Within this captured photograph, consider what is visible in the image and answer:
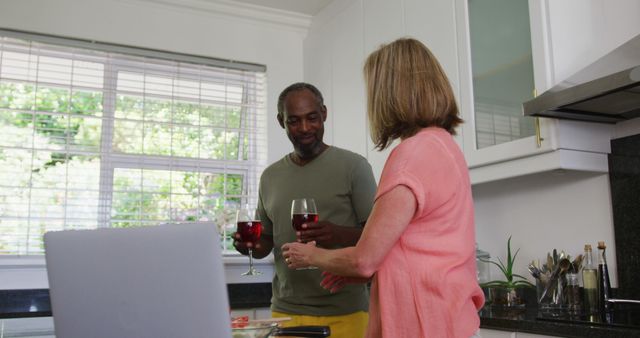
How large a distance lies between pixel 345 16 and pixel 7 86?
6.20 feet

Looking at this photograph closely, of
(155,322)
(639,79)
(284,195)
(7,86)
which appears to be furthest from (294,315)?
(7,86)

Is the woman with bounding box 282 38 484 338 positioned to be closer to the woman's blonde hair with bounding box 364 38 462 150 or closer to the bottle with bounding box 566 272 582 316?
the woman's blonde hair with bounding box 364 38 462 150

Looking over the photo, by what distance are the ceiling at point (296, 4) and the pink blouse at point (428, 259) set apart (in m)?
2.78

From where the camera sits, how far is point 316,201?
1.94 m

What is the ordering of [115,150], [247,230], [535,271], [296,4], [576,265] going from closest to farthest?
[247,230] → [576,265] → [535,271] → [115,150] → [296,4]

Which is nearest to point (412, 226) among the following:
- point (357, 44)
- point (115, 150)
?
point (357, 44)

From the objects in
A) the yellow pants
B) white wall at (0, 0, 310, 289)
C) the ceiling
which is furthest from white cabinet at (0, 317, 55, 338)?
the ceiling

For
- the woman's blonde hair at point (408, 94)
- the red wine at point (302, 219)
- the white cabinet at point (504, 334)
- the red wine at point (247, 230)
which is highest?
the woman's blonde hair at point (408, 94)

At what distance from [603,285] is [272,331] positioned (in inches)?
57.5

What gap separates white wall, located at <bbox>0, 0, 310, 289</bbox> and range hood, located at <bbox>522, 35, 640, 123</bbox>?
214 cm

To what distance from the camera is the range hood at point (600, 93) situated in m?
1.75

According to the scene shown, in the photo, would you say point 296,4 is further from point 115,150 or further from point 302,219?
point 302,219

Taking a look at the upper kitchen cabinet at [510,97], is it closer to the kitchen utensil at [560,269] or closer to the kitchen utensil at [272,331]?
the kitchen utensil at [560,269]

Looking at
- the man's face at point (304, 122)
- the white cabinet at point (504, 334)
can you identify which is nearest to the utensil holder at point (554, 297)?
the white cabinet at point (504, 334)
